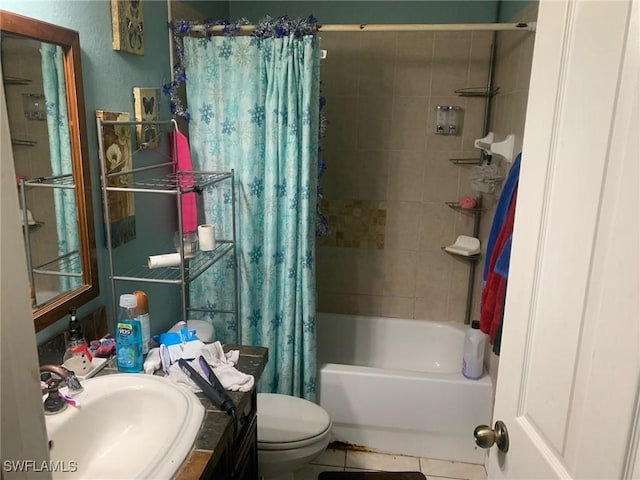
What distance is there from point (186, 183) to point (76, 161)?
60 cm

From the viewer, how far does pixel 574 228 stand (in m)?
0.83

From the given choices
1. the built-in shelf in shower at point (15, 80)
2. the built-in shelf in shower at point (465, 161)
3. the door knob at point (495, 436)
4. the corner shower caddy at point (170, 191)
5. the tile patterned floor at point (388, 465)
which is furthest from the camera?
the built-in shelf in shower at point (465, 161)

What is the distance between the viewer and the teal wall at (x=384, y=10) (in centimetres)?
273

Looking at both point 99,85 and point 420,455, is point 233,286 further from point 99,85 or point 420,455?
point 420,455

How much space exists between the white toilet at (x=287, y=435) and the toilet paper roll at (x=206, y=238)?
28.0 inches

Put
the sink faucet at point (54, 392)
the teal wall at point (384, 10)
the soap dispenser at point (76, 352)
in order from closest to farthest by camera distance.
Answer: the sink faucet at point (54, 392) → the soap dispenser at point (76, 352) → the teal wall at point (384, 10)

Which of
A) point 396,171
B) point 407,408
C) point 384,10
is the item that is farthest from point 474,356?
point 384,10

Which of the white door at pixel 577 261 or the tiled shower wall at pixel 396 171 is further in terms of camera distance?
the tiled shower wall at pixel 396 171

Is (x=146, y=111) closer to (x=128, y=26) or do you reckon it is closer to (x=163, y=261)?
(x=128, y=26)

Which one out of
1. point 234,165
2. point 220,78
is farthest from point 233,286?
point 220,78

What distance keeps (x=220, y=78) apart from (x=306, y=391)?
148 centimetres

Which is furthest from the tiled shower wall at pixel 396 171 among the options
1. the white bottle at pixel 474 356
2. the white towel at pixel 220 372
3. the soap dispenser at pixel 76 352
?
the soap dispenser at pixel 76 352

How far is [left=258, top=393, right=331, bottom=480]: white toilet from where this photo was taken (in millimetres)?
1887

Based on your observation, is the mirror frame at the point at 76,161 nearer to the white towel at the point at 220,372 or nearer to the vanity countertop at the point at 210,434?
the vanity countertop at the point at 210,434
